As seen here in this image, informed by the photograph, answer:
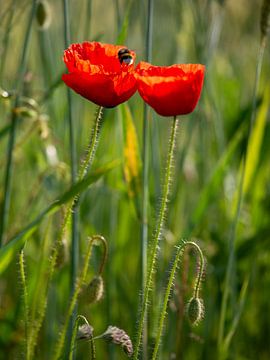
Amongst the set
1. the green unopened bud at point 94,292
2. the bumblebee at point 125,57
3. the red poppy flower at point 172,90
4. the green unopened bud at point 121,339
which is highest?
the bumblebee at point 125,57

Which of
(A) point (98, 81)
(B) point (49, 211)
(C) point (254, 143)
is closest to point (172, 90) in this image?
(A) point (98, 81)

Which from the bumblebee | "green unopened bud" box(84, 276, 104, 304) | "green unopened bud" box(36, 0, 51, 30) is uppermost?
"green unopened bud" box(36, 0, 51, 30)

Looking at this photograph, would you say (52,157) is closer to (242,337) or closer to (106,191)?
(106,191)

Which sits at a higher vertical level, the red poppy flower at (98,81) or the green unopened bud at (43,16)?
the green unopened bud at (43,16)

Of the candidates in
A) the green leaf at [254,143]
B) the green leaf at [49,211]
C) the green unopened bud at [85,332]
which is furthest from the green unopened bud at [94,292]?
the green leaf at [254,143]

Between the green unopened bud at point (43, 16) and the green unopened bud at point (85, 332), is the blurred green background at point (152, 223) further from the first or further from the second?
the green unopened bud at point (85, 332)

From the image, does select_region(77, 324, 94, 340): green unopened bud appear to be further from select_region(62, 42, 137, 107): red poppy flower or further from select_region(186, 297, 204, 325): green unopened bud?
select_region(62, 42, 137, 107): red poppy flower

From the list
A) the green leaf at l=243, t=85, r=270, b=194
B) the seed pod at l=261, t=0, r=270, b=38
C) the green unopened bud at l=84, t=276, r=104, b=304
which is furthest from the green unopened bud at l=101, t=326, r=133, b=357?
the green leaf at l=243, t=85, r=270, b=194

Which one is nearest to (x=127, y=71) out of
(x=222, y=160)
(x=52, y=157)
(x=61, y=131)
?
(x=222, y=160)

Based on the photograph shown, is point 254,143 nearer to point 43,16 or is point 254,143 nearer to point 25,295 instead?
point 43,16
